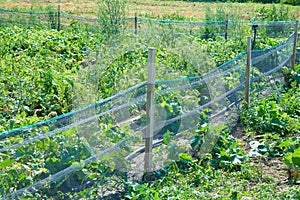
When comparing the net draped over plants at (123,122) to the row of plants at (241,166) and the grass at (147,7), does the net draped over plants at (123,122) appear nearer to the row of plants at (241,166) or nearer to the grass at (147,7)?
the row of plants at (241,166)

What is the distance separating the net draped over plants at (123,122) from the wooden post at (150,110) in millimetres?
74

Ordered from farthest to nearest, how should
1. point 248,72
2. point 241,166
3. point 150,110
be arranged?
1. point 248,72
2. point 241,166
3. point 150,110

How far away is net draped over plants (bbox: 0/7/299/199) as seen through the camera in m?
4.23

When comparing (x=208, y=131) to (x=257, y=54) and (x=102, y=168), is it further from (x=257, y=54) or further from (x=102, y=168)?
(x=257, y=54)

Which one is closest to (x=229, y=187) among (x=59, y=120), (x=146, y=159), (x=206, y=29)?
(x=146, y=159)

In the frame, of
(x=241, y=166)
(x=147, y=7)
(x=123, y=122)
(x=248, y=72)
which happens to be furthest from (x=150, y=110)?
(x=147, y=7)

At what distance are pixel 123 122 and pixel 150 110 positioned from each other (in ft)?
0.91

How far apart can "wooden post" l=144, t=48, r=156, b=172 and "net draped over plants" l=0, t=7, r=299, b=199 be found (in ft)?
0.24

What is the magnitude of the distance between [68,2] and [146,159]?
2204cm

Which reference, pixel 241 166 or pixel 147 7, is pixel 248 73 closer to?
pixel 241 166

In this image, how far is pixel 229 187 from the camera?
16.9 feet

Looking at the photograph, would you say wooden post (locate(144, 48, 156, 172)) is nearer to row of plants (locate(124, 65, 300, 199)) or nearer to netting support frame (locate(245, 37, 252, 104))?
row of plants (locate(124, 65, 300, 199))

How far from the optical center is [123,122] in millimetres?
5234

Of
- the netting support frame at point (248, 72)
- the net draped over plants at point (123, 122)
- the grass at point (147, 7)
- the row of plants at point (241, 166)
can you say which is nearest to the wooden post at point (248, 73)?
the netting support frame at point (248, 72)
